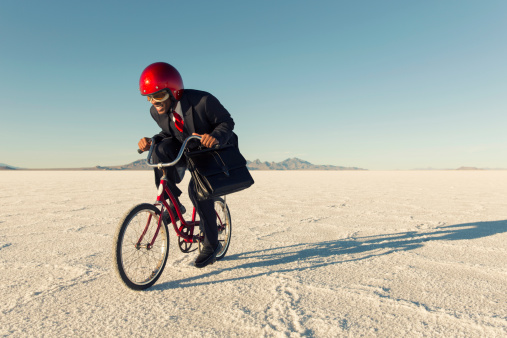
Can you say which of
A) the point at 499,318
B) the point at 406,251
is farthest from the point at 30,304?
the point at 406,251

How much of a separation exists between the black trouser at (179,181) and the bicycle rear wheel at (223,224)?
37 cm

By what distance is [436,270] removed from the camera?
8.69ft

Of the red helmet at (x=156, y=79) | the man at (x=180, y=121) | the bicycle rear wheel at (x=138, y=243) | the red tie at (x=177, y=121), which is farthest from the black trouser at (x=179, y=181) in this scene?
the red helmet at (x=156, y=79)

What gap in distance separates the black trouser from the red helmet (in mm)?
424

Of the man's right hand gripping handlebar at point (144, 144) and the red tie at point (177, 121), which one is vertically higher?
the red tie at point (177, 121)

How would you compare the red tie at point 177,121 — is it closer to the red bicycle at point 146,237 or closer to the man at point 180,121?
the man at point 180,121

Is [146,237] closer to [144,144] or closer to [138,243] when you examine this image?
[138,243]

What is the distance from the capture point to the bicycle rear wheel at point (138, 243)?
2.04 meters

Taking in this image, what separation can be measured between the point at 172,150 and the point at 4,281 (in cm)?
160

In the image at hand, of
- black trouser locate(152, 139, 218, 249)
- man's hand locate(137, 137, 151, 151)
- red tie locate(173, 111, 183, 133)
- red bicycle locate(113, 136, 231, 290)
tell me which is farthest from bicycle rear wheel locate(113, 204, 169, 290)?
red tie locate(173, 111, 183, 133)

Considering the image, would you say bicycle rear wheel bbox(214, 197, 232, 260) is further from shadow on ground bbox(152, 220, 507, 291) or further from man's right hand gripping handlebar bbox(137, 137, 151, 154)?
man's right hand gripping handlebar bbox(137, 137, 151, 154)

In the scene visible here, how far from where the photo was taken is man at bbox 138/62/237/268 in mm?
2254

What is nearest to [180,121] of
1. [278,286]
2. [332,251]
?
[278,286]

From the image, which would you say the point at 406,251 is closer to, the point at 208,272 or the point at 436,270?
the point at 436,270
